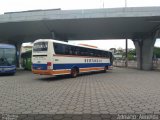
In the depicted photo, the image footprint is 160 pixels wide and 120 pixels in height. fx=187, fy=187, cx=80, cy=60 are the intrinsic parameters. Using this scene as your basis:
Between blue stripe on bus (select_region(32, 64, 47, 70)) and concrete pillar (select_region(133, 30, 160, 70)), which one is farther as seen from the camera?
concrete pillar (select_region(133, 30, 160, 70))

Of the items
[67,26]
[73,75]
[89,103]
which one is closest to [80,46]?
[73,75]

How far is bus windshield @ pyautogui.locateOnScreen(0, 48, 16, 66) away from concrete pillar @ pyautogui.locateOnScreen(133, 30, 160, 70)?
1842 centimetres

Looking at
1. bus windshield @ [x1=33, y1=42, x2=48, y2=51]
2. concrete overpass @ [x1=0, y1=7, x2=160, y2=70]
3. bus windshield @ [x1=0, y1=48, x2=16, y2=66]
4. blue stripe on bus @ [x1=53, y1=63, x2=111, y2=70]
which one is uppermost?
concrete overpass @ [x1=0, y1=7, x2=160, y2=70]

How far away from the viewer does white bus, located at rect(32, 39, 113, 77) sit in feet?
43.4

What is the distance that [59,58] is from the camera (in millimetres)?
13859

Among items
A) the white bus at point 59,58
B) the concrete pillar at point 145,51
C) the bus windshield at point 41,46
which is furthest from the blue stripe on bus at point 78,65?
the concrete pillar at point 145,51

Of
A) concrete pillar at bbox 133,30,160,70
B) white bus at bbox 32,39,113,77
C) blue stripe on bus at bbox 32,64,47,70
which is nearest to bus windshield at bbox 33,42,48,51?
white bus at bbox 32,39,113,77

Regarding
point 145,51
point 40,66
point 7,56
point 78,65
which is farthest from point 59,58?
point 145,51

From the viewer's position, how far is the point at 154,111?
5273 millimetres

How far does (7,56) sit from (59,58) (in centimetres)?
646

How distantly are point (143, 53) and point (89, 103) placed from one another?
23446mm

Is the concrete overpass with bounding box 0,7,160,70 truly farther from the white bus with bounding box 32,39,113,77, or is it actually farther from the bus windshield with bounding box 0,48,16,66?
the bus windshield with bounding box 0,48,16,66

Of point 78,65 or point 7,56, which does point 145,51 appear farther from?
point 7,56

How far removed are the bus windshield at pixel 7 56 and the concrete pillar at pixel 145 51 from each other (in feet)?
60.4
